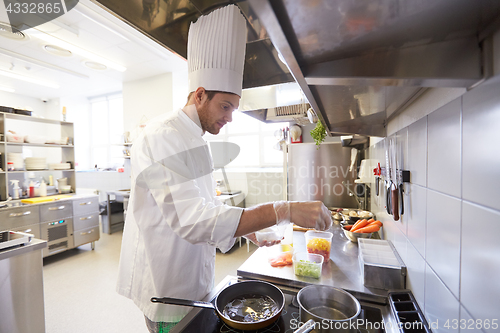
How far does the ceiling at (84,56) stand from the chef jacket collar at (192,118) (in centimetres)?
234

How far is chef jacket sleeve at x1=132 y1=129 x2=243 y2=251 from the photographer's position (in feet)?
2.36

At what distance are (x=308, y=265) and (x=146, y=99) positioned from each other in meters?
4.43

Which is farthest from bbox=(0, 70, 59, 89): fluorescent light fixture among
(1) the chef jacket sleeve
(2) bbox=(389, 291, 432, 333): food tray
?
(2) bbox=(389, 291, 432, 333): food tray

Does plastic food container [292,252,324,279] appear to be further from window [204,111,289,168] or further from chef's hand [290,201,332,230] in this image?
window [204,111,289,168]

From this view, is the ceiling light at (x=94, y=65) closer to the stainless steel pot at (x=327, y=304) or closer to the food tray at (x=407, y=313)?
the stainless steel pot at (x=327, y=304)

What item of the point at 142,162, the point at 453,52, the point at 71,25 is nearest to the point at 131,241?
the point at 142,162

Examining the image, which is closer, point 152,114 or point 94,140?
point 152,114

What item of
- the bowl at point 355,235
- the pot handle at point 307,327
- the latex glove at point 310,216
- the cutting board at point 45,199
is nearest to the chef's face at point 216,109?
the latex glove at point 310,216

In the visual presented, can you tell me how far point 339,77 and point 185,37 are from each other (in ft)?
2.15

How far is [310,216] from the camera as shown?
74 centimetres

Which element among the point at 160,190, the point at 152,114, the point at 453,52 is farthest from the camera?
the point at 152,114

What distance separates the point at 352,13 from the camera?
1.24 feet

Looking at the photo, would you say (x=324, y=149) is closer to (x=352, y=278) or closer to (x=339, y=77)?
(x=352, y=278)

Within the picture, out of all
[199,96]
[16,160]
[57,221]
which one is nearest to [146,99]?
[16,160]
